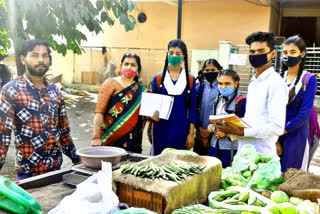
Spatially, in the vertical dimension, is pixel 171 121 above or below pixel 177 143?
above

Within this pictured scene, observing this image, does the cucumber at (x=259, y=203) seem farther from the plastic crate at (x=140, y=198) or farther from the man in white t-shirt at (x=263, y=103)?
the man in white t-shirt at (x=263, y=103)

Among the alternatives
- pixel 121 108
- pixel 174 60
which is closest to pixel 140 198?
pixel 121 108

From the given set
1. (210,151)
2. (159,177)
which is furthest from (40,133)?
(210,151)

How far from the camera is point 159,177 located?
2.02m

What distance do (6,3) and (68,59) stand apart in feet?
38.5

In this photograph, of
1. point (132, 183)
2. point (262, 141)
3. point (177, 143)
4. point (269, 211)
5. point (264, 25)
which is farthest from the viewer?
point (264, 25)

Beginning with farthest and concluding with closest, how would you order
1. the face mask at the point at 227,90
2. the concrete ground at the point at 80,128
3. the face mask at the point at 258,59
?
the concrete ground at the point at 80,128
the face mask at the point at 227,90
the face mask at the point at 258,59

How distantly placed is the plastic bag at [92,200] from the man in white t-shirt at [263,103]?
133 cm

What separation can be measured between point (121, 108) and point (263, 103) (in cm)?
143

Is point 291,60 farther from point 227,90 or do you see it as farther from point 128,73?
point 128,73

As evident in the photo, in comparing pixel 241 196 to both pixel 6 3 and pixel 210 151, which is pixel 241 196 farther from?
pixel 6 3

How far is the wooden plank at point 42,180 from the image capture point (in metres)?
2.34

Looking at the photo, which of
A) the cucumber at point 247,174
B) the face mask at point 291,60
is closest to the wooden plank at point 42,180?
the cucumber at point 247,174

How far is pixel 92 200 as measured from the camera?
1.80 m
